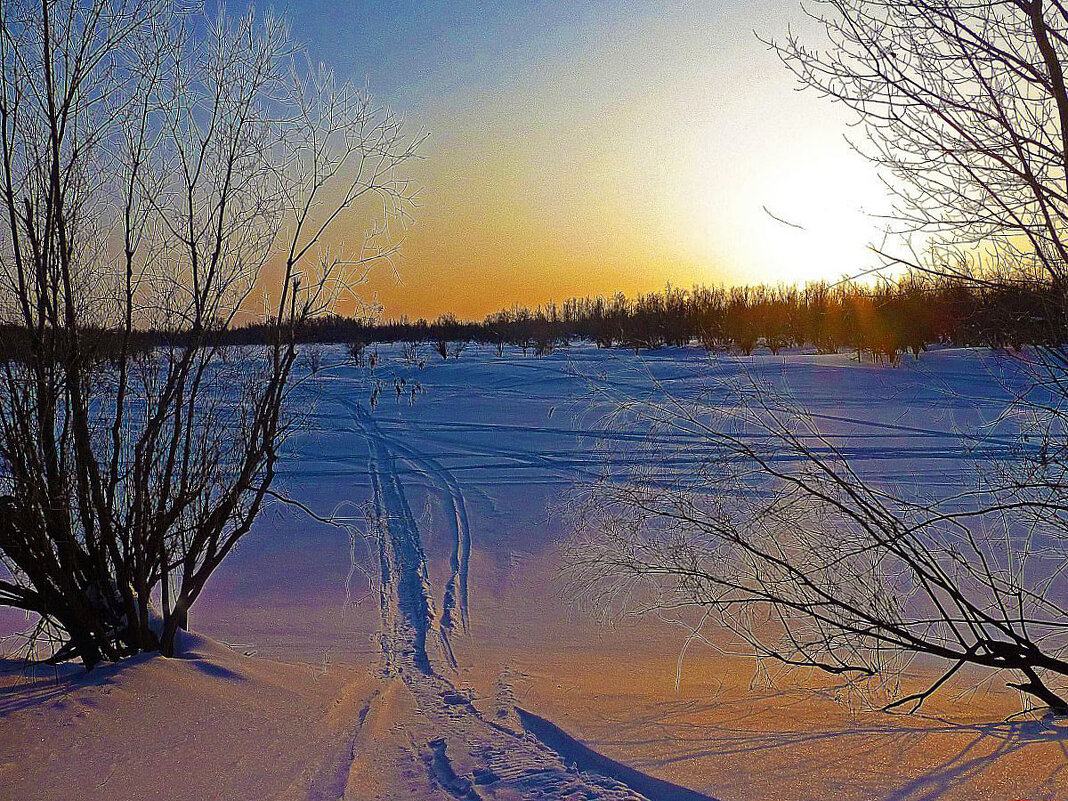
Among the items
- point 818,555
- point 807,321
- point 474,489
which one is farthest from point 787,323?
point 818,555

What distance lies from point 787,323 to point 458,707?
31.4 m

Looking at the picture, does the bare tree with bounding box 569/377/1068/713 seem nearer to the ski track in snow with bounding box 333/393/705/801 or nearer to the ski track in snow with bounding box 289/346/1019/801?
the ski track in snow with bounding box 289/346/1019/801

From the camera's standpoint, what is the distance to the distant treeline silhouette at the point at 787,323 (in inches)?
162

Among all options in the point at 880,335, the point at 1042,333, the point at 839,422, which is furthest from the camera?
the point at 880,335

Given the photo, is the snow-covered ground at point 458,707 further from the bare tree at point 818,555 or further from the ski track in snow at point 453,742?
the bare tree at point 818,555

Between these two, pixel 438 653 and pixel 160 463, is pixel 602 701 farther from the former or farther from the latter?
pixel 160 463

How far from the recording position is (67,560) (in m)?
4.23

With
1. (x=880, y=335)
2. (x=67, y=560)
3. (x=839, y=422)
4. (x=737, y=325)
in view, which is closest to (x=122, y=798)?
(x=67, y=560)

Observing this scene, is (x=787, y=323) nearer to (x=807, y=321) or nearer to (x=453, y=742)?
(x=807, y=321)

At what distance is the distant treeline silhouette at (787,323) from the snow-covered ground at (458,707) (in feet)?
1.91

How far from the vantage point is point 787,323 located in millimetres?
33219

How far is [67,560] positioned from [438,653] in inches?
92.1

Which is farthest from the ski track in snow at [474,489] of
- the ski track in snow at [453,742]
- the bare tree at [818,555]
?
the bare tree at [818,555]

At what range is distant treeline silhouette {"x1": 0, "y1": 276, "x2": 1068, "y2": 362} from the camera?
412cm
